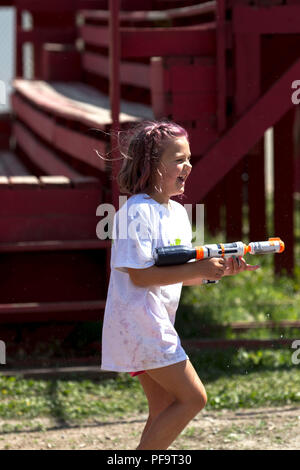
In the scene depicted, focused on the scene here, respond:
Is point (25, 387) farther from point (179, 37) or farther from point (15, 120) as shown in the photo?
point (15, 120)

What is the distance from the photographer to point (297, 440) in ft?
14.7

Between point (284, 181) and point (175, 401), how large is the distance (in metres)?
4.41

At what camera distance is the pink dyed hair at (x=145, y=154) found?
3.36 m

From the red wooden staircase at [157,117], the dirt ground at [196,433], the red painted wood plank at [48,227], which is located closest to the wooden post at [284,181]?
the red wooden staircase at [157,117]

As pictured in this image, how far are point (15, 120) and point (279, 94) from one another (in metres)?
5.79

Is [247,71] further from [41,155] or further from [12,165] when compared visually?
[12,165]

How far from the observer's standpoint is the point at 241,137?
5625 millimetres

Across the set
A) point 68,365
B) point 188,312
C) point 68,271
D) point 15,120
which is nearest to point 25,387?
point 68,365

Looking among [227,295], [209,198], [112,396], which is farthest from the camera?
[209,198]

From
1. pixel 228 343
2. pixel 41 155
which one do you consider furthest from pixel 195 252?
pixel 41 155

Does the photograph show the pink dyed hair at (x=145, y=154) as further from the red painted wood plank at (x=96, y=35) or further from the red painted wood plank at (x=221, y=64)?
the red painted wood plank at (x=96, y=35)

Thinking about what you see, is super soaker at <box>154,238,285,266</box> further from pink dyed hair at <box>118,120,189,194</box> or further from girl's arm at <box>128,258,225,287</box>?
pink dyed hair at <box>118,120,189,194</box>

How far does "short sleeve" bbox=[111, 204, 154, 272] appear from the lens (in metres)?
3.19

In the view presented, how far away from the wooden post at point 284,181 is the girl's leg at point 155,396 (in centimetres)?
407
